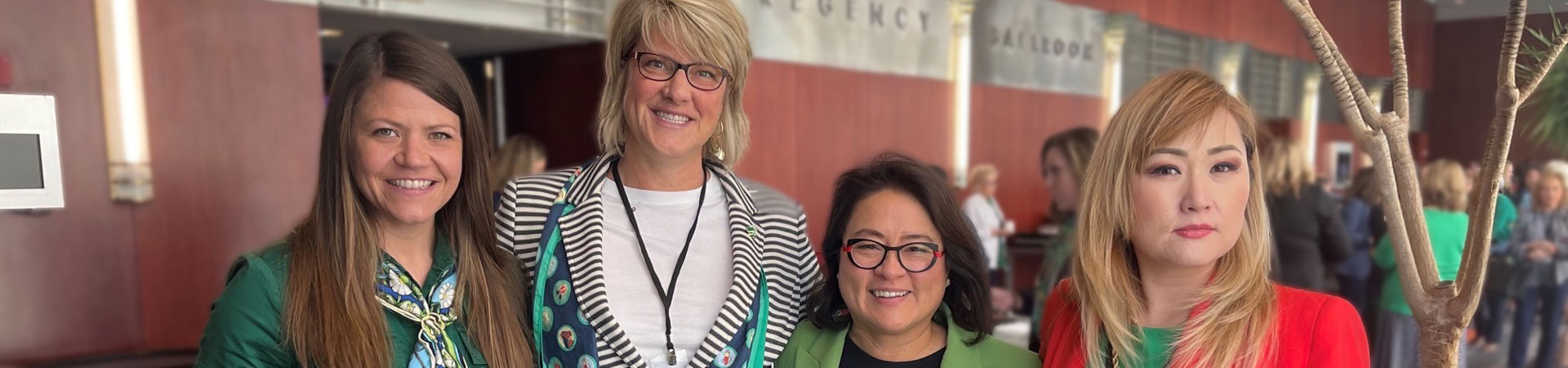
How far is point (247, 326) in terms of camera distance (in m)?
1.17

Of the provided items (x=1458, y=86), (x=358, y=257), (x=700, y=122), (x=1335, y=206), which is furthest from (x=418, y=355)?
(x=1335, y=206)

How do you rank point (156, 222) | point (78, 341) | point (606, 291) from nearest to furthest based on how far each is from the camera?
1. point (606, 291)
2. point (78, 341)
3. point (156, 222)

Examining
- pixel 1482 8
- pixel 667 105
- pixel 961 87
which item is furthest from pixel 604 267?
pixel 961 87

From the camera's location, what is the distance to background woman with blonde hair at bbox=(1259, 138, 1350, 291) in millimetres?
3861

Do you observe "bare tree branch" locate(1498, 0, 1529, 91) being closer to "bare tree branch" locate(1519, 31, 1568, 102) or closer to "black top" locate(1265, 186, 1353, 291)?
"bare tree branch" locate(1519, 31, 1568, 102)

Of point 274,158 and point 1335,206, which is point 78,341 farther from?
point 1335,206

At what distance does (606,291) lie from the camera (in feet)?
4.71

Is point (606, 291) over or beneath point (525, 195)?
beneath

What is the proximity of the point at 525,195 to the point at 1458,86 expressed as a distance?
7.55 ft

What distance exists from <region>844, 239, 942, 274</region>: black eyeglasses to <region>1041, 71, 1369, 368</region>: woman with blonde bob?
0.81 feet

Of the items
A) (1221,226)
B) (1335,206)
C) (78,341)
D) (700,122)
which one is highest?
(700,122)

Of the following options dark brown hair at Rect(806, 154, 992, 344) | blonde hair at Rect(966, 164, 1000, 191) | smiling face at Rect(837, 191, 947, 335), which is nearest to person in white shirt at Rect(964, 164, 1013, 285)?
blonde hair at Rect(966, 164, 1000, 191)

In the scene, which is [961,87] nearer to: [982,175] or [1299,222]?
[982,175]

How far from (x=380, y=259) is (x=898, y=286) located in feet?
2.71
